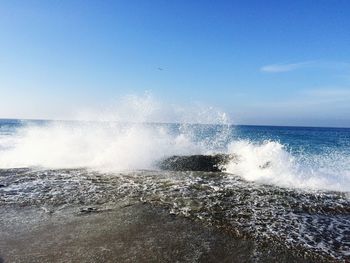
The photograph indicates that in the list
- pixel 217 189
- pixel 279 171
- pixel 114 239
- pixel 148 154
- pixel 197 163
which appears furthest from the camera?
pixel 148 154

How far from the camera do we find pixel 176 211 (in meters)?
7.92

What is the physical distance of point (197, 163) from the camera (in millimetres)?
15594

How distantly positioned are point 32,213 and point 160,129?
49.5ft

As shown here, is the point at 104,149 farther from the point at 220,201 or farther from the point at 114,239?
the point at 114,239

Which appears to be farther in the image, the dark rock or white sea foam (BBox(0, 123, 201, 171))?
white sea foam (BBox(0, 123, 201, 171))

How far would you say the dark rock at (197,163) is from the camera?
592 inches

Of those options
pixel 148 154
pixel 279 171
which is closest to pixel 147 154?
pixel 148 154

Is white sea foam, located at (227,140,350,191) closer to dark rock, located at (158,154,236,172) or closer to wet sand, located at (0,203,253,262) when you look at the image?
dark rock, located at (158,154,236,172)

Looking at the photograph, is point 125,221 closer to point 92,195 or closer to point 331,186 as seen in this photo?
point 92,195

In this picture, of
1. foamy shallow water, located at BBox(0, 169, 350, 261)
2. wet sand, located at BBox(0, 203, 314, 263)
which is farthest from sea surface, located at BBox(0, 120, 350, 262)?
wet sand, located at BBox(0, 203, 314, 263)

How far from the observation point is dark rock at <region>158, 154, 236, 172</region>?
15047 millimetres

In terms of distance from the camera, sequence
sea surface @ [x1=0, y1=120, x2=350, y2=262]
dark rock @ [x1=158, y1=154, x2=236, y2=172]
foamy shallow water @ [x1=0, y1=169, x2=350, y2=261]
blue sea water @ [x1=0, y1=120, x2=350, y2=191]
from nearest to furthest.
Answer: foamy shallow water @ [x1=0, y1=169, x2=350, y2=261], sea surface @ [x1=0, y1=120, x2=350, y2=262], blue sea water @ [x1=0, y1=120, x2=350, y2=191], dark rock @ [x1=158, y1=154, x2=236, y2=172]

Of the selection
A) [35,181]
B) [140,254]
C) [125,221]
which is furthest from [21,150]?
[140,254]

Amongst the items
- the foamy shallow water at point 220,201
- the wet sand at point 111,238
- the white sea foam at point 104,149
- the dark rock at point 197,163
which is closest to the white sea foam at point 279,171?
the dark rock at point 197,163
